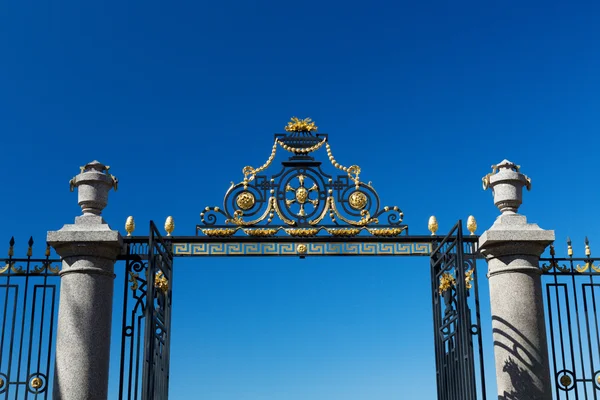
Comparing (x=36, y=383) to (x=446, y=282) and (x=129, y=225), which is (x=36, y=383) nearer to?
(x=129, y=225)

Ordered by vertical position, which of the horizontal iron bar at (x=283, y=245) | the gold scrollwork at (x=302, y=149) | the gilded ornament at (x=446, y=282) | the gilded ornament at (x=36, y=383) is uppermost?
the gold scrollwork at (x=302, y=149)

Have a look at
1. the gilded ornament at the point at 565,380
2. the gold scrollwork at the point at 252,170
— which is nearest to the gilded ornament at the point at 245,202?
the gold scrollwork at the point at 252,170

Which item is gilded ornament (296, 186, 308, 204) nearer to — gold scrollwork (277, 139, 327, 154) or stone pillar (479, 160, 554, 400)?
gold scrollwork (277, 139, 327, 154)

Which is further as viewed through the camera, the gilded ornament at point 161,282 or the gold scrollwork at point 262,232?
the gold scrollwork at point 262,232

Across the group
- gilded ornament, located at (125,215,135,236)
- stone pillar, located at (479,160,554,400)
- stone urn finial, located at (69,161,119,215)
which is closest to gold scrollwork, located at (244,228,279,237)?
gilded ornament, located at (125,215,135,236)

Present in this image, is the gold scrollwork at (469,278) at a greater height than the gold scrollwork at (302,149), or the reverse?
the gold scrollwork at (302,149)

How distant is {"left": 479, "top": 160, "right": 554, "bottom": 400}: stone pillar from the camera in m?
10.9

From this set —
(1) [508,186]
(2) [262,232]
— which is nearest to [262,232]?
(2) [262,232]

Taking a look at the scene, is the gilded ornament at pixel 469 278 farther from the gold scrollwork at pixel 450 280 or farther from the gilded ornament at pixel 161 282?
the gilded ornament at pixel 161 282

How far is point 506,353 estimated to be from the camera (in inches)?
435

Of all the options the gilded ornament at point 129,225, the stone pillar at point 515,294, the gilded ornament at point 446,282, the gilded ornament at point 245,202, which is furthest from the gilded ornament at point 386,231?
the gilded ornament at point 129,225

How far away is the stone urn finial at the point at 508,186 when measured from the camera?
11.6m

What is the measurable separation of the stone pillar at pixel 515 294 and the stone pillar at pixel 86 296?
16.5 feet

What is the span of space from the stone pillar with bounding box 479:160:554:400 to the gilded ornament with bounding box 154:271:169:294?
4245 mm
